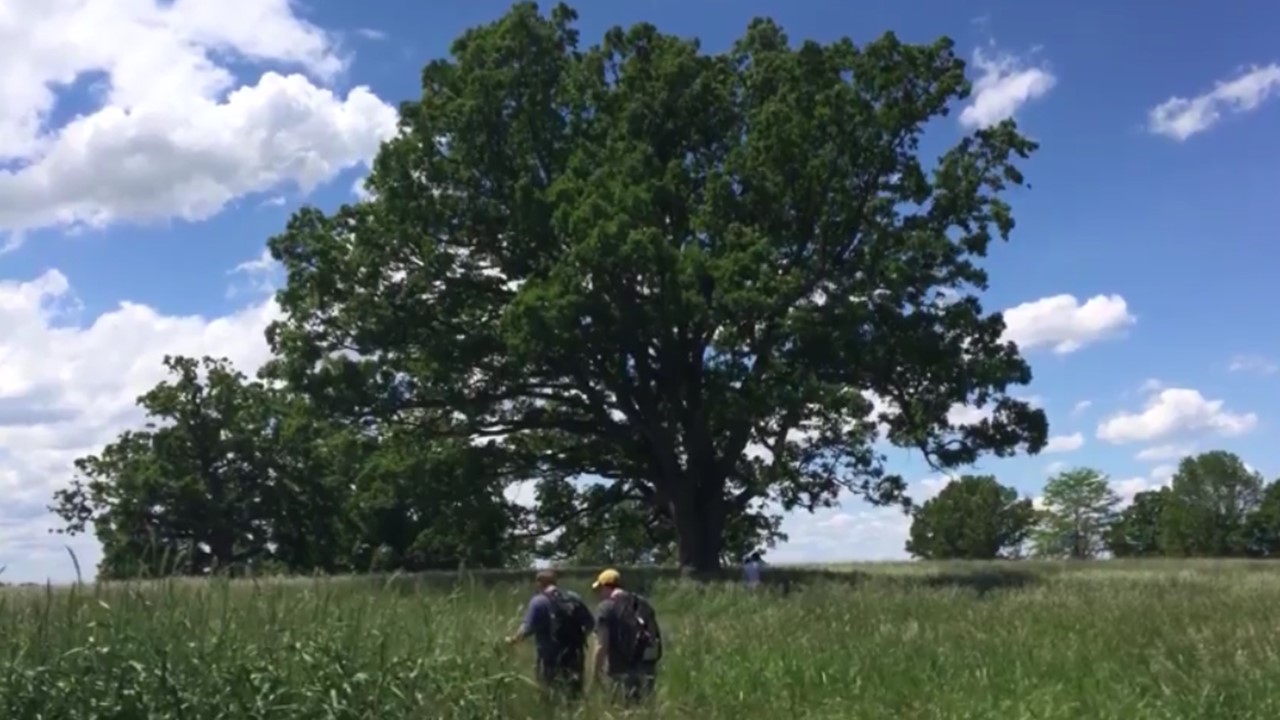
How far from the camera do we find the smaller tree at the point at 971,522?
10650 cm

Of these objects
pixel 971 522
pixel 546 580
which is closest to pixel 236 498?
pixel 546 580

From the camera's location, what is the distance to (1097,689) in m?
11.5

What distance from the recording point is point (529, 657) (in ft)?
37.9

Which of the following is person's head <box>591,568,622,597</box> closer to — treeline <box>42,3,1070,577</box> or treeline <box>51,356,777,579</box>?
treeline <box>42,3,1070,577</box>

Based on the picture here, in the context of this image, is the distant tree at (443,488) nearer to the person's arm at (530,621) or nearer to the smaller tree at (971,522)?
the person's arm at (530,621)

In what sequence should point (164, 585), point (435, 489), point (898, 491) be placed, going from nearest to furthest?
point (164, 585)
point (435, 489)
point (898, 491)

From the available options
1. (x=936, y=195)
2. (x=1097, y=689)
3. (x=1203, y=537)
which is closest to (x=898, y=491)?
(x=936, y=195)

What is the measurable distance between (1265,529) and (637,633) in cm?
9725

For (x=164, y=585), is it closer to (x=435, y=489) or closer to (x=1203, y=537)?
(x=435, y=489)

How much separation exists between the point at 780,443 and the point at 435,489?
8.02 m

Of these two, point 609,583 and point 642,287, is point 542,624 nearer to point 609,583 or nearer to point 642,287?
point 609,583

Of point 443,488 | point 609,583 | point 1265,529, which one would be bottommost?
point 609,583

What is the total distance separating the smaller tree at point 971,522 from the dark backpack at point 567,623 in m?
94.8

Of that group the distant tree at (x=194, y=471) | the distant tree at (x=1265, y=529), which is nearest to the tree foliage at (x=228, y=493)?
the distant tree at (x=194, y=471)
